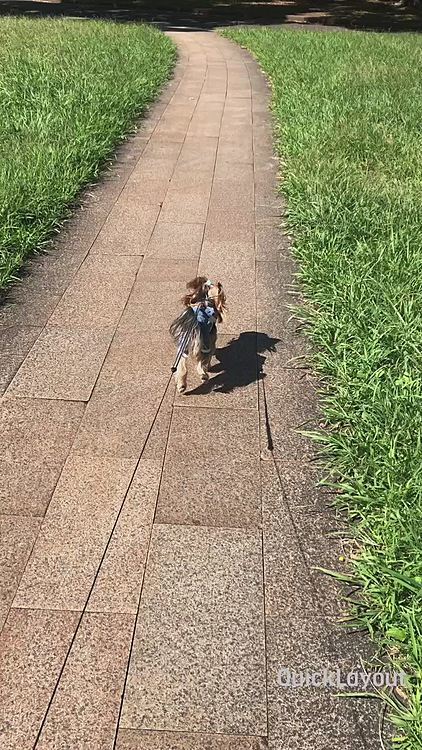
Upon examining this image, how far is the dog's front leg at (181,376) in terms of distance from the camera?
387 centimetres

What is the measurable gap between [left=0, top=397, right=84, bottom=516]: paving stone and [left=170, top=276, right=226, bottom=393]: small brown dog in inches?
27.7

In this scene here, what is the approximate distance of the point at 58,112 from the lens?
9.34 metres

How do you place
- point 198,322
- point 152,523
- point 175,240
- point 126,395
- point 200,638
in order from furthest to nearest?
point 175,240
point 126,395
point 198,322
point 152,523
point 200,638

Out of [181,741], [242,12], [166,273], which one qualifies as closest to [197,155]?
[166,273]

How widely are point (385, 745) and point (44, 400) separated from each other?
2.54m

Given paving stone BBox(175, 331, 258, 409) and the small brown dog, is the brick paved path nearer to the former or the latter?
paving stone BBox(175, 331, 258, 409)

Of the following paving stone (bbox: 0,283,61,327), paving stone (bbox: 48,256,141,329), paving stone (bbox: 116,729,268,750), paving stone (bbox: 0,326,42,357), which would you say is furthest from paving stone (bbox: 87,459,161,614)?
paving stone (bbox: 0,283,61,327)

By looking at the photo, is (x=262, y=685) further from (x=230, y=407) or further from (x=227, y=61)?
(x=227, y=61)

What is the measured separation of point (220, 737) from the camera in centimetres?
232

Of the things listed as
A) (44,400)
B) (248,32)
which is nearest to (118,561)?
(44,400)

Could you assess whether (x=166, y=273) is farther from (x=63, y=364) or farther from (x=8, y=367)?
(x=8, y=367)

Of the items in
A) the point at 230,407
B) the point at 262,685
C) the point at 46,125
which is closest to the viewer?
the point at 262,685

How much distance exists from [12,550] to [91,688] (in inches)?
30.8

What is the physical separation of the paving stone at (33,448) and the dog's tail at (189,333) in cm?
71
